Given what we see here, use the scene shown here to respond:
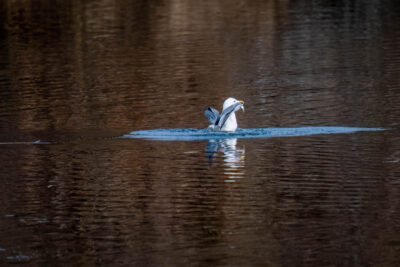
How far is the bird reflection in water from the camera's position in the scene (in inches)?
674

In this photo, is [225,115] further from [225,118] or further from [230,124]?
[230,124]

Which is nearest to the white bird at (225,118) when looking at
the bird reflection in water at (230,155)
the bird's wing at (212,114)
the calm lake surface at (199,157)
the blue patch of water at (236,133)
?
the bird's wing at (212,114)

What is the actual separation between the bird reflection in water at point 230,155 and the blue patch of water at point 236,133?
42 centimetres

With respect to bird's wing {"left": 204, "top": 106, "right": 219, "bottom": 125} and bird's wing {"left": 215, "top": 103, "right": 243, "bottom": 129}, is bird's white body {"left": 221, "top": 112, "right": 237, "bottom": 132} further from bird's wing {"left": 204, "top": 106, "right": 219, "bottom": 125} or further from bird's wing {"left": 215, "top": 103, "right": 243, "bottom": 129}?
bird's wing {"left": 204, "top": 106, "right": 219, "bottom": 125}

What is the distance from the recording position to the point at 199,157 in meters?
18.7

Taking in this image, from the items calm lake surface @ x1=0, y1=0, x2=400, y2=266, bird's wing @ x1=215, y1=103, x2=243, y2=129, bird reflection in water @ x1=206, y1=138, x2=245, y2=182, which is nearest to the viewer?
calm lake surface @ x1=0, y1=0, x2=400, y2=266

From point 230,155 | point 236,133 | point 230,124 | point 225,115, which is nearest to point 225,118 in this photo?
point 225,115

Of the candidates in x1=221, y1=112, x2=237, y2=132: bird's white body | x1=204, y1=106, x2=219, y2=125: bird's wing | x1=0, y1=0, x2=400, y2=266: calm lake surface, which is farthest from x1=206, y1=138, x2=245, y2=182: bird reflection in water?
x1=204, y1=106, x2=219, y2=125: bird's wing

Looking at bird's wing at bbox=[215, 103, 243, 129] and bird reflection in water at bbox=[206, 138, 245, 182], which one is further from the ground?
bird's wing at bbox=[215, 103, 243, 129]

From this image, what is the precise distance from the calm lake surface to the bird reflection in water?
0.04m

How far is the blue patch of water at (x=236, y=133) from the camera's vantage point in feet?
69.3

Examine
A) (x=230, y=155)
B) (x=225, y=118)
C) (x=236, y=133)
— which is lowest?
(x=236, y=133)

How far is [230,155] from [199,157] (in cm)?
62

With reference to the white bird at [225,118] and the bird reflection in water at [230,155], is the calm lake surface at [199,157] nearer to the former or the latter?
the bird reflection in water at [230,155]
